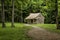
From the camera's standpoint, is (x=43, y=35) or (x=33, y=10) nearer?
(x=43, y=35)

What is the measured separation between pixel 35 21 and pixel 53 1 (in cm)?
3155

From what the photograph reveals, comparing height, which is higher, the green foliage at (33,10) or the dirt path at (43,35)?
the green foliage at (33,10)

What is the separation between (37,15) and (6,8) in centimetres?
1398

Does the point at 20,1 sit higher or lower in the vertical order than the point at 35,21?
higher

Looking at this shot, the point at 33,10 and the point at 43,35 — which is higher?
the point at 33,10

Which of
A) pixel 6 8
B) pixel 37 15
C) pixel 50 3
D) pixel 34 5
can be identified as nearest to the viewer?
pixel 50 3

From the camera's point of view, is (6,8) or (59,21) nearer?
(59,21)

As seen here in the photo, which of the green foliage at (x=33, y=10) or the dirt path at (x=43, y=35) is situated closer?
the dirt path at (x=43, y=35)

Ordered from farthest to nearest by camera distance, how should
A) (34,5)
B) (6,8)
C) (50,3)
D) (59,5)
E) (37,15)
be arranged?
1. (34,5)
2. (6,8)
3. (37,15)
4. (50,3)
5. (59,5)

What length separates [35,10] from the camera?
72812mm

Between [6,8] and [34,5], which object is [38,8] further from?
[6,8]

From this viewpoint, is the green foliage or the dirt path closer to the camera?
the dirt path

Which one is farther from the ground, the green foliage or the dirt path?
the green foliage

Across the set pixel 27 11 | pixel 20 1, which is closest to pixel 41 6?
pixel 27 11
